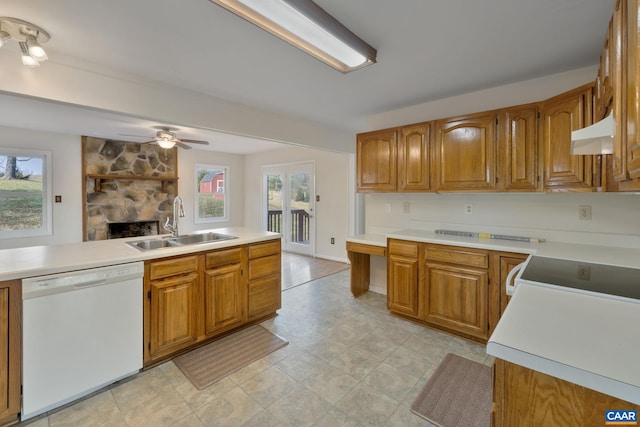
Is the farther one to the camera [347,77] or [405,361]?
[347,77]

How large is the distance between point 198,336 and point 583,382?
248 centimetres

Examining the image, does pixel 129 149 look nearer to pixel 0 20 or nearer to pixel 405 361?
pixel 0 20

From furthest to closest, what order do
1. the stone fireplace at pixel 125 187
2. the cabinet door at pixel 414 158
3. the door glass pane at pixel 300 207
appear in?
the door glass pane at pixel 300 207
the stone fireplace at pixel 125 187
the cabinet door at pixel 414 158

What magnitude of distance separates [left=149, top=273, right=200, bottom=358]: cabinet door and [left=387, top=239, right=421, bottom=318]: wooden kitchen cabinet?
6.29 feet

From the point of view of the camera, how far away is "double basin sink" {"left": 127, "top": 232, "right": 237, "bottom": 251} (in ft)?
8.12

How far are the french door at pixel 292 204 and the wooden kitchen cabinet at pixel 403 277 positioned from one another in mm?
3073

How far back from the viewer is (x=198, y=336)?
240 centimetres

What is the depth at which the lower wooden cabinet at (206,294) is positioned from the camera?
214cm

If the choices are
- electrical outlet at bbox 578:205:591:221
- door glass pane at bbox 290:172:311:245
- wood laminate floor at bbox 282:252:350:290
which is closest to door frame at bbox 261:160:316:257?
door glass pane at bbox 290:172:311:245

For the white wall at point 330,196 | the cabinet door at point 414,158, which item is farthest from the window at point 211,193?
the cabinet door at point 414,158

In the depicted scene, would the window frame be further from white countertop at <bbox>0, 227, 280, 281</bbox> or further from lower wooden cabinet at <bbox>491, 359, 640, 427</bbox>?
lower wooden cabinet at <bbox>491, 359, 640, 427</bbox>

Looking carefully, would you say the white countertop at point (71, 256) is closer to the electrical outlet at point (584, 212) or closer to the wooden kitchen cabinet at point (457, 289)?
the wooden kitchen cabinet at point (457, 289)

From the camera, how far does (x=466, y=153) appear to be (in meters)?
2.69

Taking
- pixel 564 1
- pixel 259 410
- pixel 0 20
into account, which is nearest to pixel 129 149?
pixel 0 20
